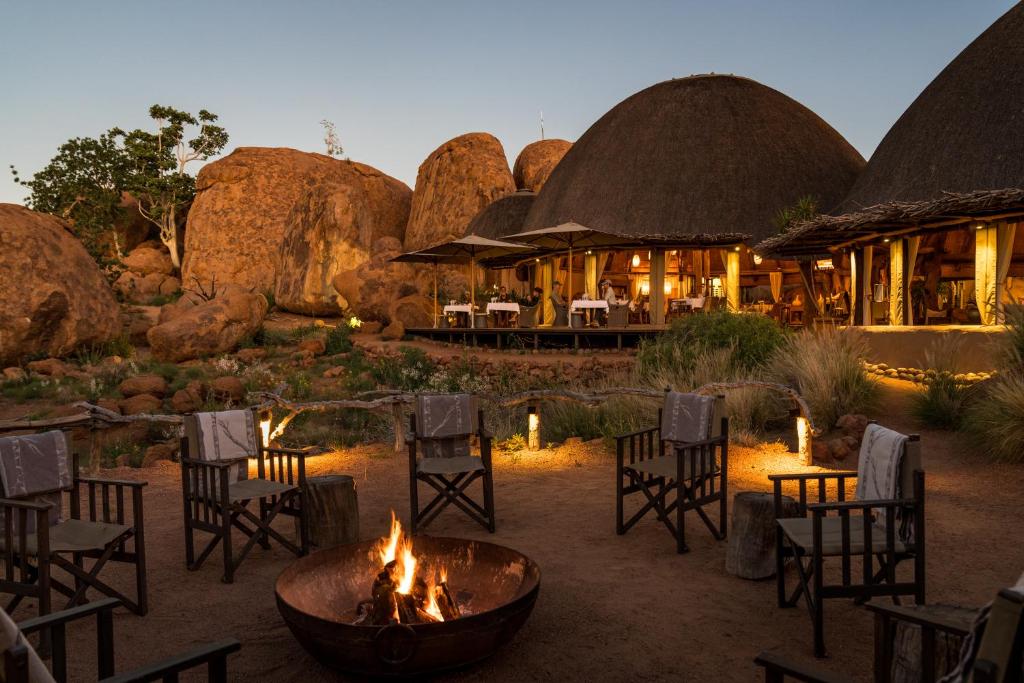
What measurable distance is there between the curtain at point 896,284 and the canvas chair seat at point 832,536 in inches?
466

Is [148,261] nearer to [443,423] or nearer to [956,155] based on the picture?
[443,423]

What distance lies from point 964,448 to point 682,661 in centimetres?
579

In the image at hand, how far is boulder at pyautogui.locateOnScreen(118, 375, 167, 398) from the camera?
13.0m

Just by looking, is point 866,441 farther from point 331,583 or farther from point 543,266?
point 543,266

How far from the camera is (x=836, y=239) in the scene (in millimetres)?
16047

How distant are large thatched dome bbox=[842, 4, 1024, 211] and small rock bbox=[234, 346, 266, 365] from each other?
13.8 m

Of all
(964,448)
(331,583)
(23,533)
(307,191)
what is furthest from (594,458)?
(307,191)

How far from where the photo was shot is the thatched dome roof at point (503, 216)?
2502 cm

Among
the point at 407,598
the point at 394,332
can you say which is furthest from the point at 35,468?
the point at 394,332

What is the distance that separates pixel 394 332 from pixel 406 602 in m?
16.4

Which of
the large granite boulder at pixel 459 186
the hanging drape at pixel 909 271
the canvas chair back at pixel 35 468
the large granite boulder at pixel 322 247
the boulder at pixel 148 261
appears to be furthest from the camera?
the boulder at pixel 148 261

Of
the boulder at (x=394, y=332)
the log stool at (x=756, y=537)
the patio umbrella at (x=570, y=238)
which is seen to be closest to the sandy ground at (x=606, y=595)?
the log stool at (x=756, y=537)

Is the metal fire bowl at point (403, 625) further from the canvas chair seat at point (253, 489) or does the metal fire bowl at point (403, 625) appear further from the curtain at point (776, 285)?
the curtain at point (776, 285)

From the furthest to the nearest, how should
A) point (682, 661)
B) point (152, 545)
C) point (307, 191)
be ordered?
point (307, 191) < point (152, 545) < point (682, 661)
